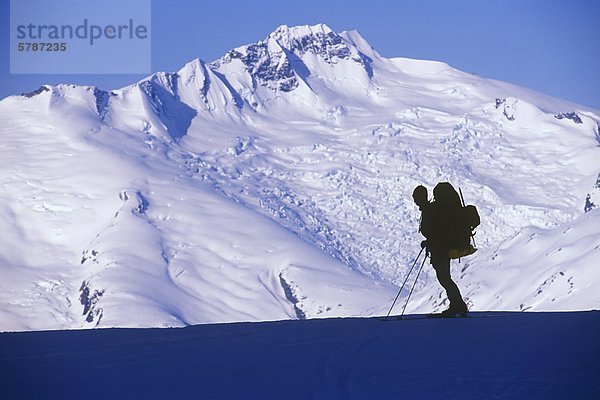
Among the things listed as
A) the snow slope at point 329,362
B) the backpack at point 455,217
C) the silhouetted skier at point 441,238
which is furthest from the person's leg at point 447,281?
the snow slope at point 329,362

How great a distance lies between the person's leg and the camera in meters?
15.0

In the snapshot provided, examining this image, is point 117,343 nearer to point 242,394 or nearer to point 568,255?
point 242,394

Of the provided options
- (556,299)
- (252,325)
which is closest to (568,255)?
(556,299)

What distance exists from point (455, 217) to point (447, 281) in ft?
3.06

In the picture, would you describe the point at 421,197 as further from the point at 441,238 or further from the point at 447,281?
the point at 447,281

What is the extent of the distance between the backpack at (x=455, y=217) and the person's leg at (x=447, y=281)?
158 mm

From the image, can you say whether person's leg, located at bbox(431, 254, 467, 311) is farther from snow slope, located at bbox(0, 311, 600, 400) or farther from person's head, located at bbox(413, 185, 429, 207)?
person's head, located at bbox(413, 185, 429, 207)

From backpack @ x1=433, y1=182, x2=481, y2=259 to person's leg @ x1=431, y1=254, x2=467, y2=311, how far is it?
6.2 inches

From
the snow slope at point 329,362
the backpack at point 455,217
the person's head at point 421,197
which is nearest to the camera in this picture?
the snow slope at point 329,362

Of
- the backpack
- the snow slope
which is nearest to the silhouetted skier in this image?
the backpack

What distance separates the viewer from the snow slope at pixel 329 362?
29.6ft

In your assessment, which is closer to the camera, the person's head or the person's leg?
the person's leg

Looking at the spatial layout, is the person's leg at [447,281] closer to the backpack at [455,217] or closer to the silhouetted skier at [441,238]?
the silhouetted skier at [441,238]

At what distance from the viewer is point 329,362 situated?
1067 cm
